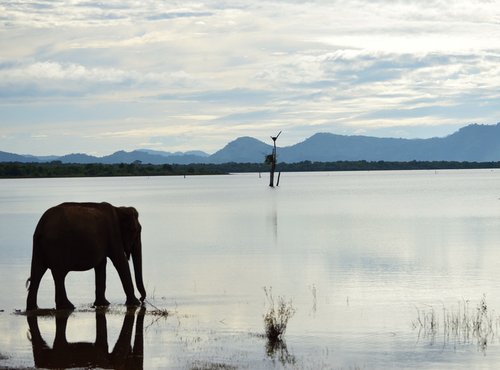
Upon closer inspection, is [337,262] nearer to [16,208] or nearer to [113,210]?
[113,210]

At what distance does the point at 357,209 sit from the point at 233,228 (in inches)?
1041

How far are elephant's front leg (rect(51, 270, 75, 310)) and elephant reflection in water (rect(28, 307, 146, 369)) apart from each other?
1.11 metres

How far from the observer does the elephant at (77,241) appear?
20.1 metres

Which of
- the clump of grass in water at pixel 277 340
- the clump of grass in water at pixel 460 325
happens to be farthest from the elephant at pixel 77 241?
the clump of grass in water at pixel 460 325

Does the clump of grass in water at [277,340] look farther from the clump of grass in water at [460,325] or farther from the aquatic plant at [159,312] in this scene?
the clump of grass in water at [460,325]

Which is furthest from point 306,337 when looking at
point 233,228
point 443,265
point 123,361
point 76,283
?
point 233,228

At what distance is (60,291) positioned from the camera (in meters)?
20.8

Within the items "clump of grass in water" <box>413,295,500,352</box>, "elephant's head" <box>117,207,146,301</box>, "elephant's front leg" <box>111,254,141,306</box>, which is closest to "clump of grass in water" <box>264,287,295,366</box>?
"clump of grass in water" <box>413,295,500,352</box>

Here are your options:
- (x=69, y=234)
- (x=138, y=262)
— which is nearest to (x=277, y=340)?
(x=69, y=234)

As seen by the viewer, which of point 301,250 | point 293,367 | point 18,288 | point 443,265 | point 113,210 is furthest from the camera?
point 301,250

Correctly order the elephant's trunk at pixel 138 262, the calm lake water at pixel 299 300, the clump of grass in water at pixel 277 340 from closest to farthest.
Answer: the clump of grass in water at pixel 277 340 → the calm lake water at pixel 299 300 → the elephant's trunk at pixel 138 262

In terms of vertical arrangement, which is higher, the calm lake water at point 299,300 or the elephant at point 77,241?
the elephant at point 77,241

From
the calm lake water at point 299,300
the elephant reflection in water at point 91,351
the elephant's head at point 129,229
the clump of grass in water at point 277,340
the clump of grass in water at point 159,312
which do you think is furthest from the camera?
the elephant's head at point 129,229

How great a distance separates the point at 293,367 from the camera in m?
15.7
